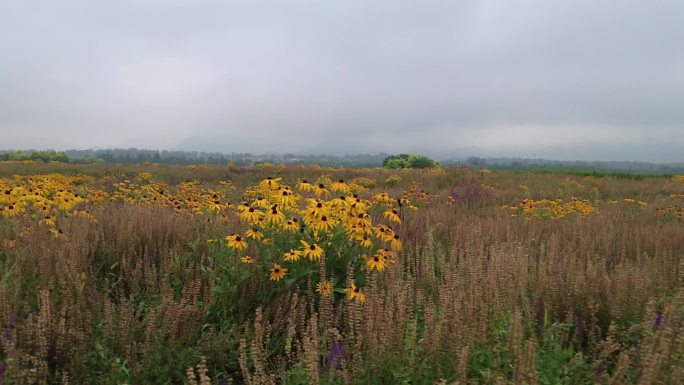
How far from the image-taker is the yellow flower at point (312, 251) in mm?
3000

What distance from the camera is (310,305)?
249 centimetres

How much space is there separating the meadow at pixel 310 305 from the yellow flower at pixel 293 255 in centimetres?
2

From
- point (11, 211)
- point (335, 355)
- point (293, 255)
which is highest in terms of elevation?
point (11, 211)

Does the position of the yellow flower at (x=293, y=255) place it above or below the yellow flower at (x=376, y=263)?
above

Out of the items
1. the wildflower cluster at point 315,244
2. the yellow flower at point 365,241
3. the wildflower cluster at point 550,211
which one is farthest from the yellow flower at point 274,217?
the wildflower cluster at point 550,211

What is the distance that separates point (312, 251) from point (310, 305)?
581 mm

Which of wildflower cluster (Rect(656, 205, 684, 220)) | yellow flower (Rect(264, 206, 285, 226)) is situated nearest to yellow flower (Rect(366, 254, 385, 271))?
yellow flower (Rect(264, 206, 285, 226))

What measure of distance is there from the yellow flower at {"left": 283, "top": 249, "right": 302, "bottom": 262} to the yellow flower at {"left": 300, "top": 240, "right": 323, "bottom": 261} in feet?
0.18

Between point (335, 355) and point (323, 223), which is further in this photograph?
point (323, 223)

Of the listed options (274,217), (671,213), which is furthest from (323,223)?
(671,213)

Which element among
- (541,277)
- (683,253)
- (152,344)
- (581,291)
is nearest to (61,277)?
(152,344)

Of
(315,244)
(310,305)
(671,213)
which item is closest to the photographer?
(310,305)

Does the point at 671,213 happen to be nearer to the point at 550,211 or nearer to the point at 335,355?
the point at 550,211

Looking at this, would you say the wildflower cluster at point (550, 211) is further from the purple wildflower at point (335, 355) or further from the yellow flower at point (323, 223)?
the purple wildflower at point (335, 355)
